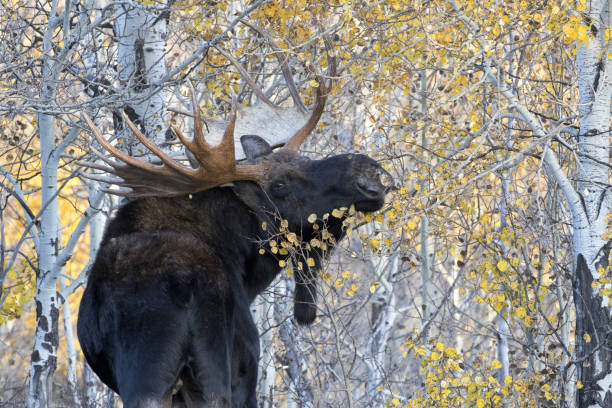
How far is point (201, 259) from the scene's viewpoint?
17.9 feet

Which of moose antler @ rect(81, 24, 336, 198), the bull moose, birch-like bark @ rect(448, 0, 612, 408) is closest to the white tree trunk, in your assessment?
moose antler @ rect(81, 24, 336, 198)

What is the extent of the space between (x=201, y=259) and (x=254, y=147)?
4.35 ft

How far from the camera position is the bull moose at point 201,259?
511 centimetres

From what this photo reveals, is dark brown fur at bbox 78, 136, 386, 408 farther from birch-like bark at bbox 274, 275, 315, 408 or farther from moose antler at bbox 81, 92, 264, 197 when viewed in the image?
birch-like bark at bbox 274, 275, 315, 408

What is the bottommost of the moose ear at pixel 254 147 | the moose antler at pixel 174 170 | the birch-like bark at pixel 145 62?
the moose antler at pixel 174 170

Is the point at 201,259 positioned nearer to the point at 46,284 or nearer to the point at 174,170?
the point at 174,170

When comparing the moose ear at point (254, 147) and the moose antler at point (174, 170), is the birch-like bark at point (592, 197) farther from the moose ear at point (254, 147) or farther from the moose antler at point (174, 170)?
the moose antler at point (174, 170)

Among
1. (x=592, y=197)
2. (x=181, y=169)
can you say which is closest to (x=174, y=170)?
(x=181, y=169)

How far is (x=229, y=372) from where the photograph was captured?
5.29m

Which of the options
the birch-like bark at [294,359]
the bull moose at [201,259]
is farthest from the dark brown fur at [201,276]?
the birch-like bark at [294,359]

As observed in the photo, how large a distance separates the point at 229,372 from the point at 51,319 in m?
2.89

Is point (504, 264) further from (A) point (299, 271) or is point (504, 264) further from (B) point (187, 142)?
(B) point (187, 142)

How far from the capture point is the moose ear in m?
6.43

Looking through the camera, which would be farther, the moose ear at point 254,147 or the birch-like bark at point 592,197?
the moose ear at point 254,147
